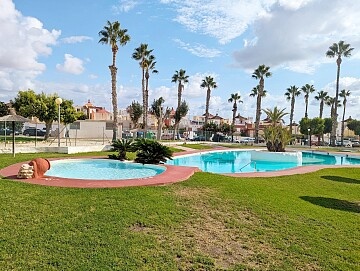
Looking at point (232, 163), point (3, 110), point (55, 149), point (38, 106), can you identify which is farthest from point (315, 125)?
point (3, 110)

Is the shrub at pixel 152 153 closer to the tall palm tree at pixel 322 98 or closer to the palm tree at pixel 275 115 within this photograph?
the palm tree at pixel 275 115

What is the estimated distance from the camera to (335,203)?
9.37 meters

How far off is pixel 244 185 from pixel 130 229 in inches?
222

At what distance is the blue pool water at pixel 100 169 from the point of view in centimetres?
1290

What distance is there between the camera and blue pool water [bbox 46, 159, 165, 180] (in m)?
12.9

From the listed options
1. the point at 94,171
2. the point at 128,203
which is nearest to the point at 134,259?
the point at 128,203

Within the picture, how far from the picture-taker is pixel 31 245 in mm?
5188

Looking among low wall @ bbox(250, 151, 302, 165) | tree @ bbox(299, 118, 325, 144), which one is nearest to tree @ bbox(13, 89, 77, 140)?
low wall @ bbox(250, 151, 302, 165)

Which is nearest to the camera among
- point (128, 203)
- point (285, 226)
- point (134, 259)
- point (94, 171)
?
point (134, 259)

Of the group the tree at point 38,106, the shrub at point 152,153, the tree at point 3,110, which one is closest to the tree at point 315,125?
the tree at point 38,106

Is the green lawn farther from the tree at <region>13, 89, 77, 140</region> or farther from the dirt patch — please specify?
the tree at <region>13, 89, 77, 140</region>

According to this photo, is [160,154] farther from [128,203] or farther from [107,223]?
[107,223]

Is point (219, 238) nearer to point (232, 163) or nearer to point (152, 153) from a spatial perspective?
point (152, 153)

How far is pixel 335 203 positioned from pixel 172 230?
589 centimetres
